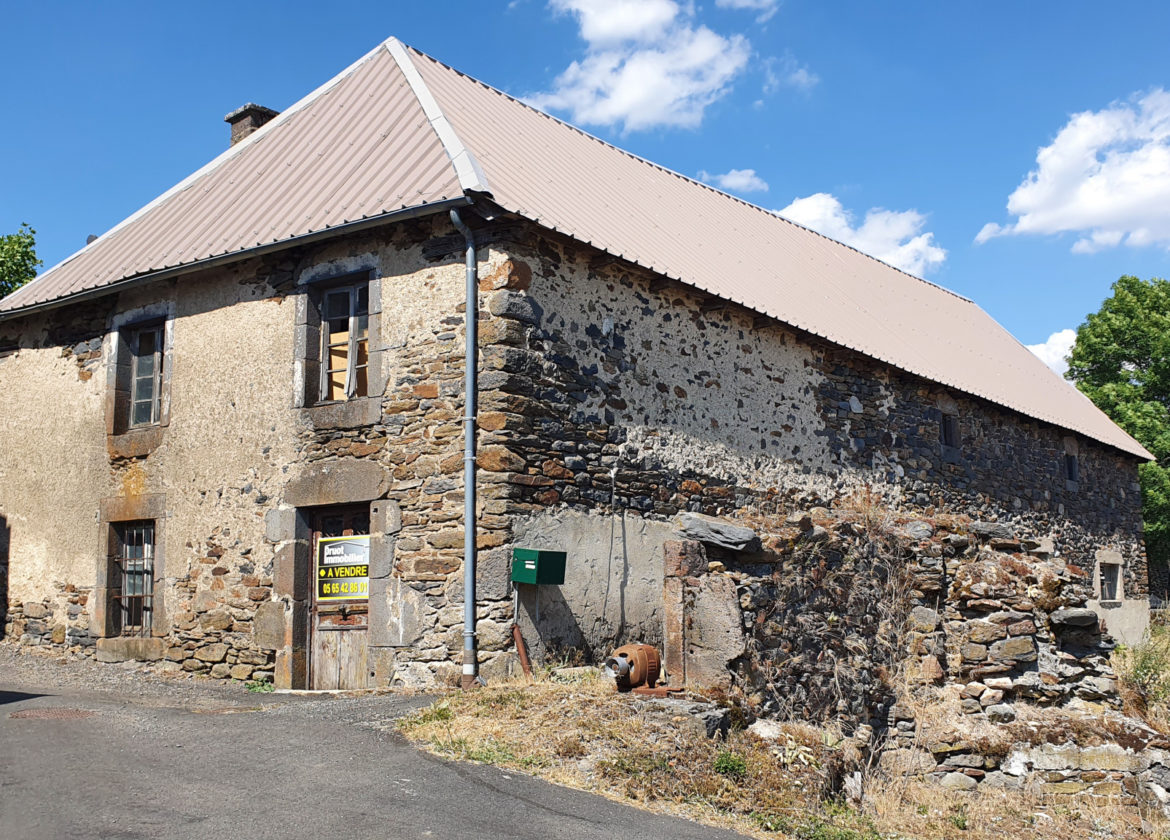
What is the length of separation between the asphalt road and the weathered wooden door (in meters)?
2.06

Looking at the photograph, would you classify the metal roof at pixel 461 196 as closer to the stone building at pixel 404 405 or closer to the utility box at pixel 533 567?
the stone building at pixel 404 405

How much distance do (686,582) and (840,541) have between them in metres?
1.92

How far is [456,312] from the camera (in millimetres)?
10133

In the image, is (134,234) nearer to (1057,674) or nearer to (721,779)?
(721,779)

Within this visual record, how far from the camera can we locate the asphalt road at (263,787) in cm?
548

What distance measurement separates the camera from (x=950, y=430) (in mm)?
16125

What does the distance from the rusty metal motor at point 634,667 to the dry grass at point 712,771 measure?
161 millimetres

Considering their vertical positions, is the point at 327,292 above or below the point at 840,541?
above

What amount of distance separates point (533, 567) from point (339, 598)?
89.0 inches

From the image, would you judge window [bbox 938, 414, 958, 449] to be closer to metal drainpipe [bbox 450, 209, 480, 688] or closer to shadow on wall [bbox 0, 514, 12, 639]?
metal drainpipe [bbox 450, 209, 480, 688]

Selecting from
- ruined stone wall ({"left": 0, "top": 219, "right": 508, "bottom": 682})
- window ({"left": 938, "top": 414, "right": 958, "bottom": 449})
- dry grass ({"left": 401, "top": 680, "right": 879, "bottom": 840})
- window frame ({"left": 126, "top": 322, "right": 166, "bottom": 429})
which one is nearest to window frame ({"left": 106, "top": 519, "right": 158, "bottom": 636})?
ruined stone wall ({"left": 0, "top": 219, "right": 508, "bottom": 682})

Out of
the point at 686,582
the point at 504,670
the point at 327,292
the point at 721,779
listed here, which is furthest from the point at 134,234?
the point at 721,779

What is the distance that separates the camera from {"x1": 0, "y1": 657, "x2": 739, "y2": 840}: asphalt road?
548cm

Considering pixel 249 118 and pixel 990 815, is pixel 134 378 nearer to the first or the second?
pixel 249 118
